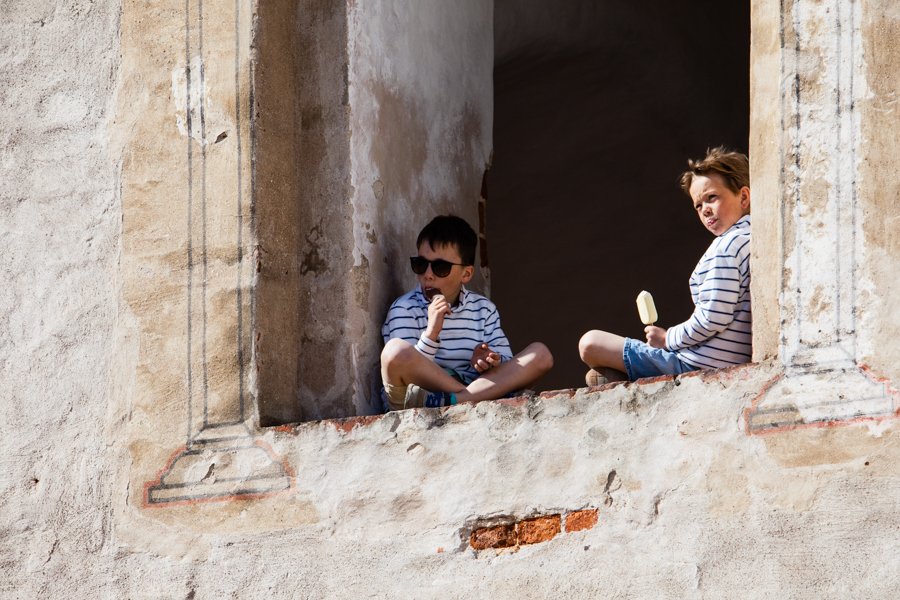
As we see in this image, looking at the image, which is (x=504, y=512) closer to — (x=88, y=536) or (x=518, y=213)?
(x=88, y=536)

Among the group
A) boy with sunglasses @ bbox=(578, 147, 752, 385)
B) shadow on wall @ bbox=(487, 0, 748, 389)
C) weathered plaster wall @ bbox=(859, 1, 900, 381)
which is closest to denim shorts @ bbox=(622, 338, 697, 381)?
boy with sunglasses @ bbox=(578, 147, 752, 385)

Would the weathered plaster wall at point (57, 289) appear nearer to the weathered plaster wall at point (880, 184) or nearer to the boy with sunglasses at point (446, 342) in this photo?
the boy with sunglasses at point (446, 342)

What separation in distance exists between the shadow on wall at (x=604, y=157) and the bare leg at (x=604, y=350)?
2.63 metres

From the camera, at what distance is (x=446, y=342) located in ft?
18.3

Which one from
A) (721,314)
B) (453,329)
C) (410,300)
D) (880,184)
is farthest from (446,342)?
(880,184)

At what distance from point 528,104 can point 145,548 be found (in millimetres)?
3681

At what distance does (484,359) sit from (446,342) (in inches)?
7.3

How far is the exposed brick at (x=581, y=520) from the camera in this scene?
4.84m

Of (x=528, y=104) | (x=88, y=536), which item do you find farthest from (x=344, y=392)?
(x=528, y=104)

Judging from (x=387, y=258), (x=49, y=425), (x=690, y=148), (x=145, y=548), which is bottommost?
(x=145, y=548)

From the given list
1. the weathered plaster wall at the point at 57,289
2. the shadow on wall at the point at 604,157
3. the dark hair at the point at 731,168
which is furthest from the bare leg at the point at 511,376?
the shadow on wall at the point at 604,157

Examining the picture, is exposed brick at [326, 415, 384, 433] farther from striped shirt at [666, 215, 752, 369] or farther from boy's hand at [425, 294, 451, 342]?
striped shirt at [666, 215, 752, 369]

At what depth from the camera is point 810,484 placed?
4621mm

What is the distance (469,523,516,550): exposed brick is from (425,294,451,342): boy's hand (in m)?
0.70
